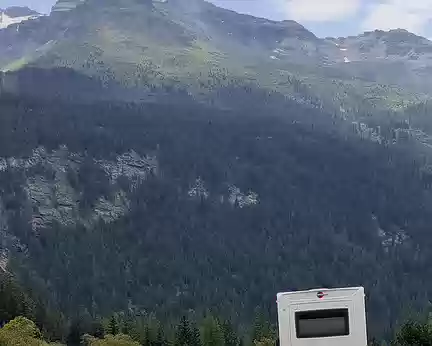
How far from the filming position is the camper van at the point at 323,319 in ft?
51.8

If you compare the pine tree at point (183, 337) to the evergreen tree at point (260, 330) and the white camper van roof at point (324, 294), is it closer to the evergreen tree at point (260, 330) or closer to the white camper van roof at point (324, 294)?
the evergreen tree at point (260, 330)

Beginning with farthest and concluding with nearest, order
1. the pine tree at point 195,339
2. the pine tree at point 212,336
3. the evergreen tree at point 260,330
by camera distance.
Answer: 1. the evergreen tree at point 260,330
2. the pine tree at point 195,339
3. the pine tree at point 212,336

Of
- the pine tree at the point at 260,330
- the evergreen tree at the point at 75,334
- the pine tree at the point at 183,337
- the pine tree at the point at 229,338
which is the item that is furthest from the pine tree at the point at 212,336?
the evergreen tree at the point at 75,334

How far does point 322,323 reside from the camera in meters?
15.9

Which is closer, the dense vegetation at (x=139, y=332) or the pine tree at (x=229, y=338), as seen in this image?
the dense vegetation at (x=139, y=332)

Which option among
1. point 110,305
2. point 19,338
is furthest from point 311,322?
point 110,305

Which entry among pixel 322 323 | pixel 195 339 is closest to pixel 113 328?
pixel 195 339

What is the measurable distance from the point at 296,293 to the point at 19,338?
33.6m

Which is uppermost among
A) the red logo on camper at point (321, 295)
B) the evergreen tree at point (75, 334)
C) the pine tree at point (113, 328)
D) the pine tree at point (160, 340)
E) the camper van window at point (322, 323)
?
the red logo on camper at point (321, 295)

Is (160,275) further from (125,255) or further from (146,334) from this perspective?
(146,334)

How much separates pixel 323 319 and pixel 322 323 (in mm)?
106

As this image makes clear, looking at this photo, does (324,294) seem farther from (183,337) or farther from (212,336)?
(183,337)

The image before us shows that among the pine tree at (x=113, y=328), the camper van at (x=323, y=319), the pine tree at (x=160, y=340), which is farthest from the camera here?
the pine tree at (x=160, y=340)

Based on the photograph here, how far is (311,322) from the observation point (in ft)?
52.3
